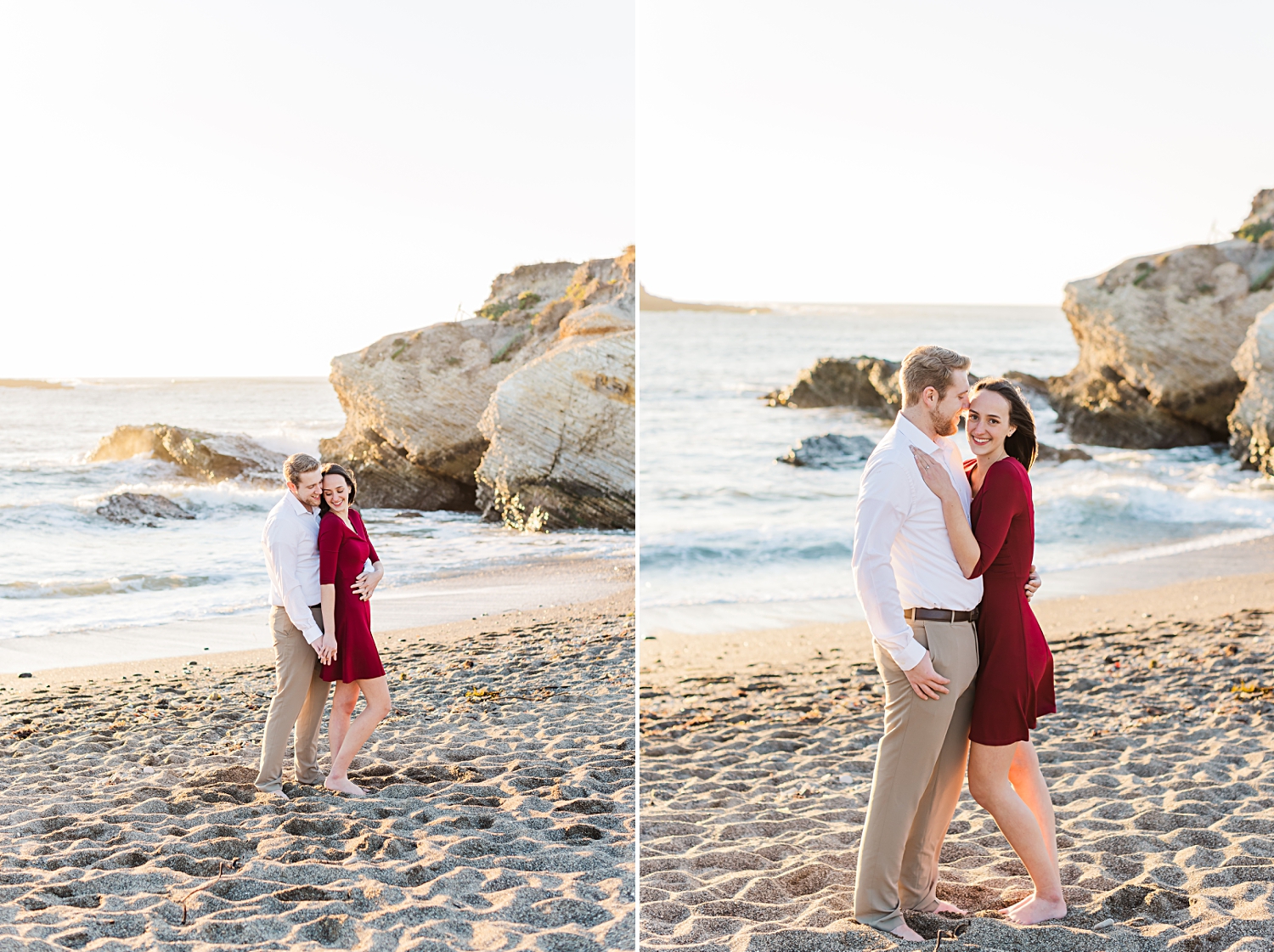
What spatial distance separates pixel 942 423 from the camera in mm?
2328

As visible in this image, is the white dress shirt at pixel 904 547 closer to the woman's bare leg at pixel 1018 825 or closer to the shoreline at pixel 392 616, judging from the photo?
the woman's bare leg at pixel 1018 825

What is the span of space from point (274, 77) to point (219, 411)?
3.28 metres

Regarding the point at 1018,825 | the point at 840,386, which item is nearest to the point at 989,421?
the point at 1018,825

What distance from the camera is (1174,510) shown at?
38.5 ft

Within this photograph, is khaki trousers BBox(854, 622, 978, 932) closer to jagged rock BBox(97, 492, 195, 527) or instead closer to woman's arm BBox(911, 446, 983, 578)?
woman's arm BBox(911, 446, 983, 578)

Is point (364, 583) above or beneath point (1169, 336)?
beneath

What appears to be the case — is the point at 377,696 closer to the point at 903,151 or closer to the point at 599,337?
the point at 599,337

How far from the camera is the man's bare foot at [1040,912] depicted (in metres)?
2.45

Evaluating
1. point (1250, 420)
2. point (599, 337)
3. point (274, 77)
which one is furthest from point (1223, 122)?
point (274, 77)

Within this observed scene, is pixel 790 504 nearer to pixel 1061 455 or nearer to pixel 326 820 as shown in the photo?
pixel 1061 455

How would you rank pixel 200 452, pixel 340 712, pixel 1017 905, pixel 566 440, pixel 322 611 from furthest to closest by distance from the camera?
1. pixel 566 440
2. pixel 200 452
3. pixel 340 712
4. pixel 322 611
5. pixel 1017 905

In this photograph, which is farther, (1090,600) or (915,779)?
(1090,600)

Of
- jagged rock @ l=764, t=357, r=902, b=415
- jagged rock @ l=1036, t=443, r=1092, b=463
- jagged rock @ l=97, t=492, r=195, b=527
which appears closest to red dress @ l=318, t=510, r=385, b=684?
jagged rock @ l=97, t=492, r=195, b=527

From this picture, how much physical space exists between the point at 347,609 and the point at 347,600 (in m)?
0.03
